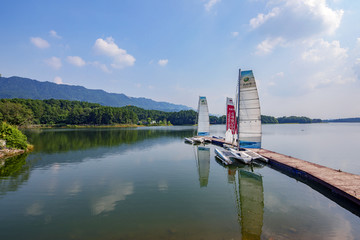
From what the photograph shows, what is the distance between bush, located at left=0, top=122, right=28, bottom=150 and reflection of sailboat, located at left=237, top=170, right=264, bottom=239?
4195cm

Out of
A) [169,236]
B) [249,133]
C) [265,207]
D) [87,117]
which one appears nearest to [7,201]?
[169,236]

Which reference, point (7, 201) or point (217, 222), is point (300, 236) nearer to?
point (217, 222)

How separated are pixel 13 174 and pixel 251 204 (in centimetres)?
2793

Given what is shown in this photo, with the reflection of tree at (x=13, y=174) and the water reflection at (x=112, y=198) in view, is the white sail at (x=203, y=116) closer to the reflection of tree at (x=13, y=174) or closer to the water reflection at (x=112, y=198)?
the water reflection at (x=112, y=198)

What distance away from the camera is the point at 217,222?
484 inches

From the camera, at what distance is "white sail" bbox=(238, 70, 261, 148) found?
91.7 ft

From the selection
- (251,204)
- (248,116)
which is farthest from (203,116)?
(251,204)

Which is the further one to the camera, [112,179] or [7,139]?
[7,139]

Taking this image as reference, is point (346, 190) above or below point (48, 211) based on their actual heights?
above

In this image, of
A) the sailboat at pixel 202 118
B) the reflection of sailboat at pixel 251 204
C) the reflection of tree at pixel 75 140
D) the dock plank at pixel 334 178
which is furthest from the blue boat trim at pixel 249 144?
the reflection of tree at pixel 75 140

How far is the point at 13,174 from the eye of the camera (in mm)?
22781

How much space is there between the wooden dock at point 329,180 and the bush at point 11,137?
47.4 meters

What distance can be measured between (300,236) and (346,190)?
366 inches

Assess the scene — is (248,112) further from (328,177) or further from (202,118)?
(202,118)
